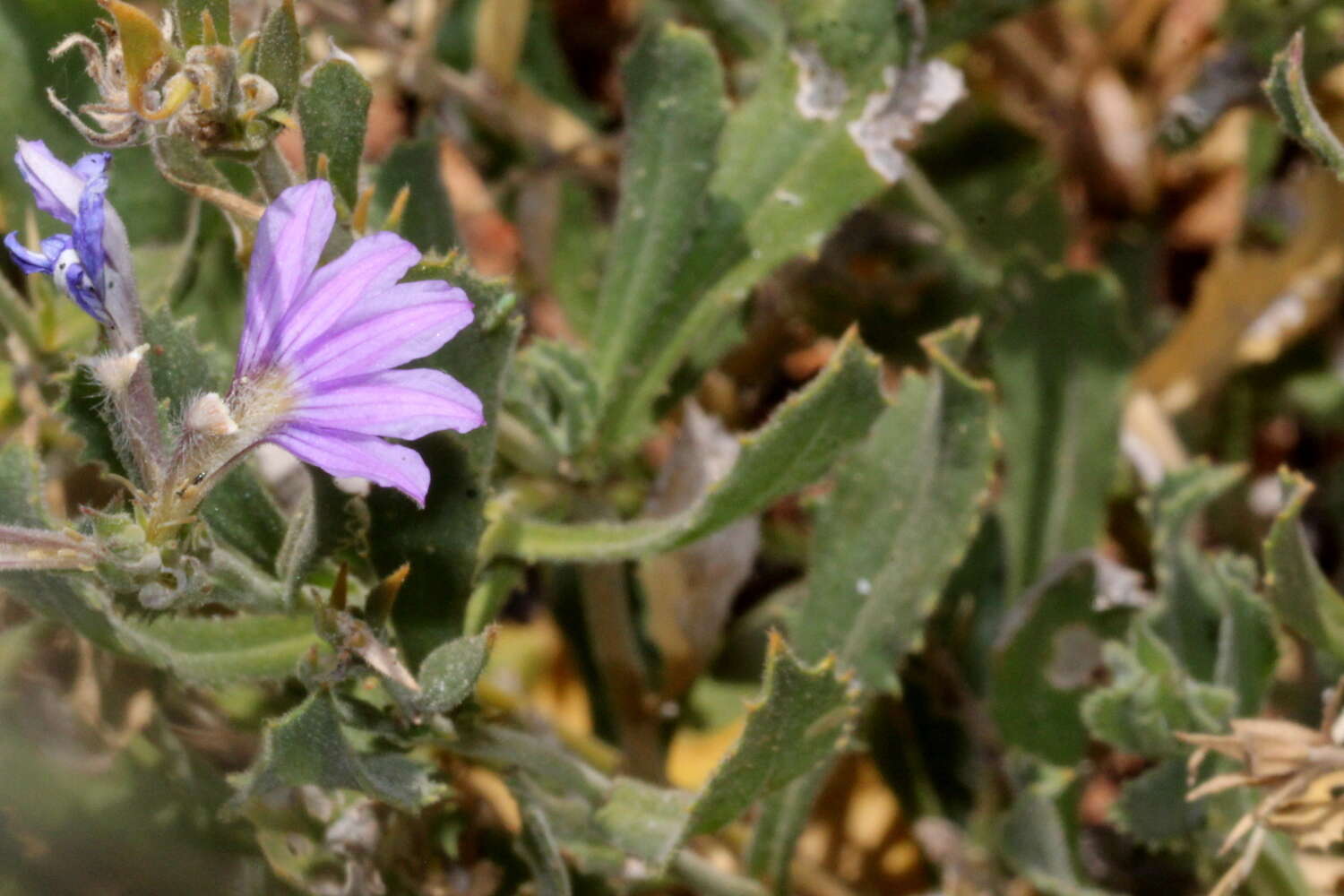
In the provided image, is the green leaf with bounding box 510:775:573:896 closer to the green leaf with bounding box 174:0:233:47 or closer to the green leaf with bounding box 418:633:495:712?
the green leaf with bounding box 418:633:495:712

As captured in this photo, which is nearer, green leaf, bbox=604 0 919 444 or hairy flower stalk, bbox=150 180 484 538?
hairy flower stalk, bbox=150 180 484 538

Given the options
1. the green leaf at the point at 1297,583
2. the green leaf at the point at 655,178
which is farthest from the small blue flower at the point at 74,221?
the green leaf at the point at 1297,583

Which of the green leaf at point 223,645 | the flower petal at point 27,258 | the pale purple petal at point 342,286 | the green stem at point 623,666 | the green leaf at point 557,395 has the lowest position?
the green stem at point 623,666

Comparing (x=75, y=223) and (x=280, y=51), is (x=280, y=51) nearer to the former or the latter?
(x=280, y=51)

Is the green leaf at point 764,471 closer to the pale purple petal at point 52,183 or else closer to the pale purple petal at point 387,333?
the pale purple petal at point 387,333

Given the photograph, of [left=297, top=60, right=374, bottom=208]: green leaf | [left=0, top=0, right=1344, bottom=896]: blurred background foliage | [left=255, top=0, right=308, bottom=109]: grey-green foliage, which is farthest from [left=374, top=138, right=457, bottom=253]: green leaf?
[left=255, top=0, right=308, bottom=109]: grey-green foliage

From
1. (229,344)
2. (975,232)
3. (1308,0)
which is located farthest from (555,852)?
(1308,0)
